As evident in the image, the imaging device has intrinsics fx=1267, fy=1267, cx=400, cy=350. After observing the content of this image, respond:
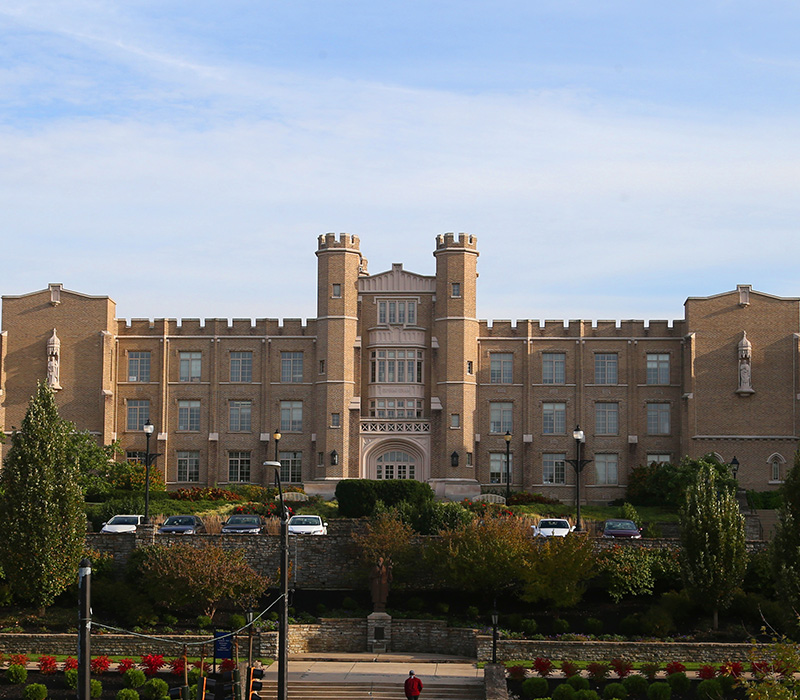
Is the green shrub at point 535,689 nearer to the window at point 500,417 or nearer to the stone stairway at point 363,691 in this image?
the stone stairway at point 363,691

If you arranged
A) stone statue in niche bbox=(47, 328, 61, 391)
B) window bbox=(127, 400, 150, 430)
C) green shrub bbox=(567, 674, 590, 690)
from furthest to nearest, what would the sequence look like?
window bbox=(127, 400, 150, 430)
stone statue in niche bbox=(47, 328, 61, 391)
green shrub bbox=(567, 674, 590, 690)

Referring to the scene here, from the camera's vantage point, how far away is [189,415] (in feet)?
218

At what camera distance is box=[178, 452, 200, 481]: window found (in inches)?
2594

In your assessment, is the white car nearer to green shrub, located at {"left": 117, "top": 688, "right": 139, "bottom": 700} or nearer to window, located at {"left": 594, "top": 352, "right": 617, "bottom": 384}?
green shrub, located at {"left": 117, "top": 688, "right": 139, "bottom": 700}

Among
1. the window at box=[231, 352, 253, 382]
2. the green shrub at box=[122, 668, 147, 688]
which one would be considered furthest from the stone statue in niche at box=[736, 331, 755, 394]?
the green shrub at box=[122, 668, 147, 688]

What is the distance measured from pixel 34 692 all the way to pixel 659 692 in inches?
635

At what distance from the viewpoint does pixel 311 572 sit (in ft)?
149

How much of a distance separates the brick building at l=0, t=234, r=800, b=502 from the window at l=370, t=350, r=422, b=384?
103 millimetres

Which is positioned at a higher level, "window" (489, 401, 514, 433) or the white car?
"window" (489, 401, 514, 433)

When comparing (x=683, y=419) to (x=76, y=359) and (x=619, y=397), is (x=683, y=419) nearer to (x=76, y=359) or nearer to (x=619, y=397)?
(x=619, y=397)

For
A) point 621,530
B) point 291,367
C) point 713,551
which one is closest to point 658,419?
point 621,530

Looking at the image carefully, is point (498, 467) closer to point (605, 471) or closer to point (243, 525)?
point (605, 471)

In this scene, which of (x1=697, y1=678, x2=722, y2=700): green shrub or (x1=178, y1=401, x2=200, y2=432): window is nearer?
(x1=697, y1=678, x2=722, y2=700): green shrub

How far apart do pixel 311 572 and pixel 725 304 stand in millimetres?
28634
